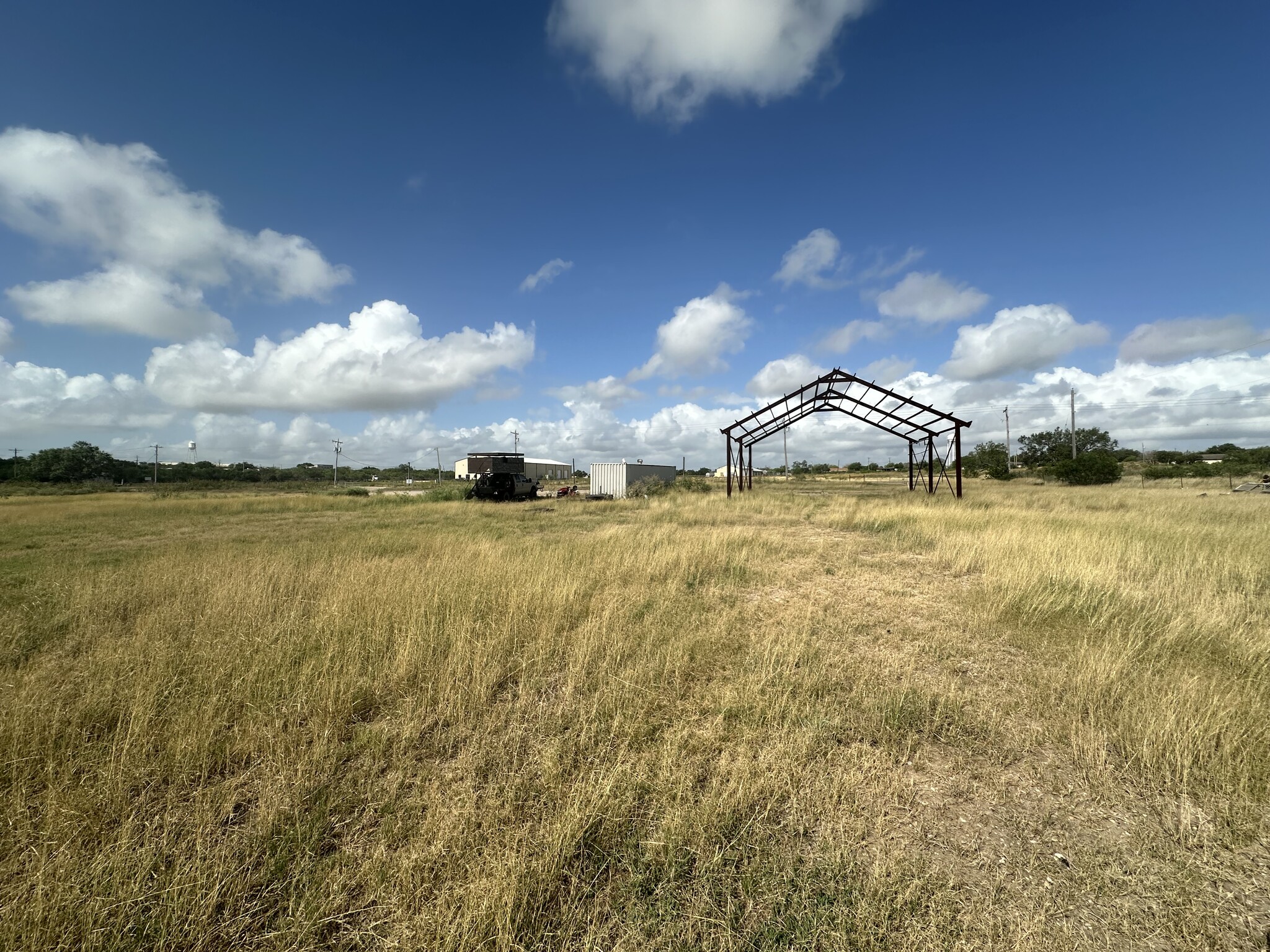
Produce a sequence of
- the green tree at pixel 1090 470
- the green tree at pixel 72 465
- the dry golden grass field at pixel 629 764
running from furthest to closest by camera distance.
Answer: the green tree at pixel 72 465, the green tree at pixel 1090 470, the dry golden grass field at pixel 629 764

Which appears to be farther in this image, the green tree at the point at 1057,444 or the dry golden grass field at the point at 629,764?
the green tree at the point at 1057,444

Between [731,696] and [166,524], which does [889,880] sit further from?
[166,524]

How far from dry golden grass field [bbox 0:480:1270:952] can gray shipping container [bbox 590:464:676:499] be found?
25207mm

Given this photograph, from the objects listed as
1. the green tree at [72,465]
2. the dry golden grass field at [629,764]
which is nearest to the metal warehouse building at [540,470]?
the green tree at [72,465]

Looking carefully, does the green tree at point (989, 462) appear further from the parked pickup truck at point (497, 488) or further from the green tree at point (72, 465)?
the green tree at point (72, 465)

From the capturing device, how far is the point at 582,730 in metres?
3.80

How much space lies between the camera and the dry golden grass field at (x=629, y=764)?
7.55 ft

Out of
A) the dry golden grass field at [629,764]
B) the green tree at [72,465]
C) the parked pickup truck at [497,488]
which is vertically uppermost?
the green tree at [72,465]

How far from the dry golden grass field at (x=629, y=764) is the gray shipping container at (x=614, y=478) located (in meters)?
25.2

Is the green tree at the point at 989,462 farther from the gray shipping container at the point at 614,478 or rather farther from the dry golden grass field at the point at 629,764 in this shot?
the dry golden grass field at the point at 629,764

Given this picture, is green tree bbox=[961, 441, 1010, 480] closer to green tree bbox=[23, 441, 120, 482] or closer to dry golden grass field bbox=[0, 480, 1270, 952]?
dry golden grass field bbox=[0, 480, 1270, 952]

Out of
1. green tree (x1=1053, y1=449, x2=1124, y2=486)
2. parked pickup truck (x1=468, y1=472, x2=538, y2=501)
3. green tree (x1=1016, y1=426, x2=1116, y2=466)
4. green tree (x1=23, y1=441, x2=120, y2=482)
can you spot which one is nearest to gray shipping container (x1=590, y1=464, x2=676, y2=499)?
parked pickup truck (x1=468, y1=472, x2=538, y2=501)

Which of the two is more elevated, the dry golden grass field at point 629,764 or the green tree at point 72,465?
the green tree at point 72,465

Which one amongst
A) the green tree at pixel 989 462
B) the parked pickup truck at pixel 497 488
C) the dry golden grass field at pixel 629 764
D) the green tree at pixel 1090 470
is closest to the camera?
the dry golden grass field at pixel 629 764
